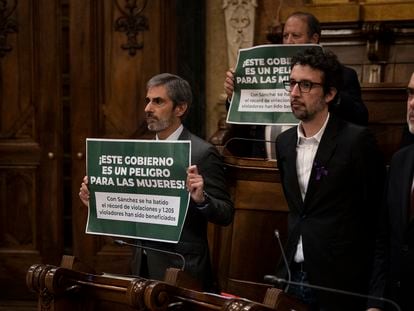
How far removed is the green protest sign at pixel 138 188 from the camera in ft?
9.59

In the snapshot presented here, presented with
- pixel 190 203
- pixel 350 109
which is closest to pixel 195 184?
pixel 190 203

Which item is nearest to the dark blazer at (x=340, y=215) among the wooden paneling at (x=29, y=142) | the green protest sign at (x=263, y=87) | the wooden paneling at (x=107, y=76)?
the green protest sign at (x=263, y=87)

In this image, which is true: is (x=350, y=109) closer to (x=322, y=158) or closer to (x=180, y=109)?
(x=322, y=158)

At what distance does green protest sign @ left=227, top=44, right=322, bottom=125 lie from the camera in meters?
3.46

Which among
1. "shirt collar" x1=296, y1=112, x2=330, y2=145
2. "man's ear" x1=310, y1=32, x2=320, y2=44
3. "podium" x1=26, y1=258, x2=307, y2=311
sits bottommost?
"podium" x1=26, y1=258, x2=307, y2=311

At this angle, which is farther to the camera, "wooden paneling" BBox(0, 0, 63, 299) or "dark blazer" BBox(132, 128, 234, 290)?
"wooden paneling" BBox(0, 0, 63, 299)

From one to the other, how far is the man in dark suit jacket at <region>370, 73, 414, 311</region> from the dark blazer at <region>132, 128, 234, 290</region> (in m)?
0.68

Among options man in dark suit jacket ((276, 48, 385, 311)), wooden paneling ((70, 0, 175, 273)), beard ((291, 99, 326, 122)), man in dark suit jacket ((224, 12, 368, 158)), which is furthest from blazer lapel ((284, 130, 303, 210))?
wooden paneling ((70, 0, 175, 273))

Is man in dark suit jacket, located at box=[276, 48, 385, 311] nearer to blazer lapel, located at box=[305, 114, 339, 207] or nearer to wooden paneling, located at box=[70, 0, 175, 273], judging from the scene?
blazer lapel, located at box=[305, 114, 339, 207]

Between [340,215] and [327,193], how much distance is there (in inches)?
3.5

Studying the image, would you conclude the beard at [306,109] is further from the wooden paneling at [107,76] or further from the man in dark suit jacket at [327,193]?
the wooden paneling at [107,76]

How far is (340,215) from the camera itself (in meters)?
2.74

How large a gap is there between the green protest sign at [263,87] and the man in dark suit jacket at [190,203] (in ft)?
1.32

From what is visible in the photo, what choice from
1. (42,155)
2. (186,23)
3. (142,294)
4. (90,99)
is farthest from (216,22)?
(142,294)
